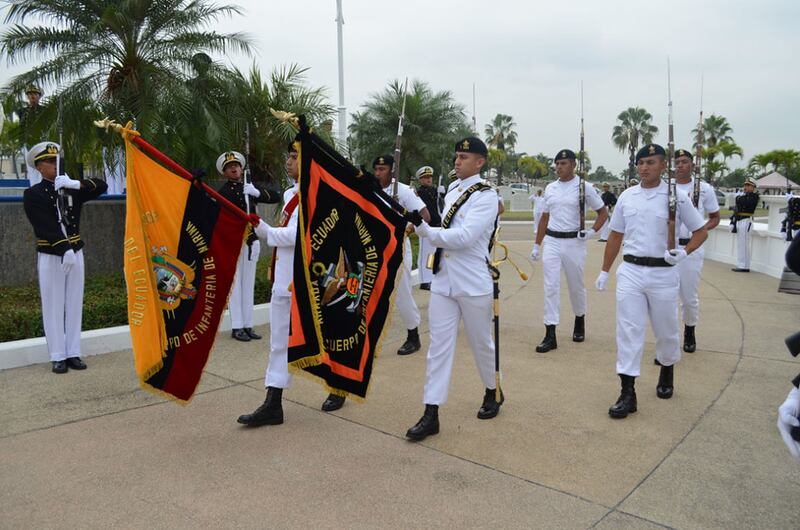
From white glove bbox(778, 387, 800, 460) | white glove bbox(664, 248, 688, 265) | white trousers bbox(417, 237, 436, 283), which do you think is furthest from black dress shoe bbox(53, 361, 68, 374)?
white trousers bbox(417, 237, 436, 283)

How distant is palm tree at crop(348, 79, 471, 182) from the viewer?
2223 cm

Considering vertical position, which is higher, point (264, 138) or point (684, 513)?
point (264, 138)

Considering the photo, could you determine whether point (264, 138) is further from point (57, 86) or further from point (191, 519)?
point (191, 519)

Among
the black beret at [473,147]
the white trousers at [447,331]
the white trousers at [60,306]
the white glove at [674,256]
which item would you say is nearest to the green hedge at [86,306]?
the white trousers at [60,306]

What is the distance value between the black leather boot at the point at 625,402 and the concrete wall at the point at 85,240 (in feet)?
26.7

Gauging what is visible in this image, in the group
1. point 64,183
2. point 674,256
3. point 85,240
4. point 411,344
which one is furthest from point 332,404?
point 85,240

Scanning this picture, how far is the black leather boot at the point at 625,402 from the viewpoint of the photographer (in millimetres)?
4898

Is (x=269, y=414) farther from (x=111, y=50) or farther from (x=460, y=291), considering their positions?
(x=111, y=50)

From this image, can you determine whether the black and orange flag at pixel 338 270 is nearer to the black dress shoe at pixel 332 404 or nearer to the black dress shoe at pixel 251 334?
the black dress shoe at pixel 332 404

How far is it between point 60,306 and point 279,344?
2734 millimetres

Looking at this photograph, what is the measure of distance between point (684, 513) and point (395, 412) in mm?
2239

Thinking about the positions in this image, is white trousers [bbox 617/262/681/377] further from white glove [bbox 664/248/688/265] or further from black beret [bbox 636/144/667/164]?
black beret [bbox 636/144/667/164]

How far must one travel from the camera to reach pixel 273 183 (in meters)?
12.6

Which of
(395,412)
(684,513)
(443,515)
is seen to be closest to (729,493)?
(684,513)
